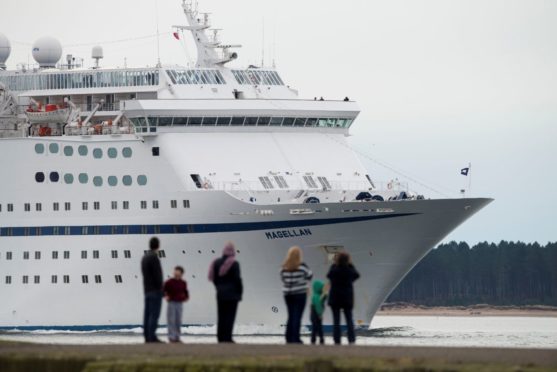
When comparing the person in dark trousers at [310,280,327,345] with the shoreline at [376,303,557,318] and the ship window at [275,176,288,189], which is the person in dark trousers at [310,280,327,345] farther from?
the shoreline at [376,303,557,318]

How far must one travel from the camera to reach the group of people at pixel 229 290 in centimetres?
2811

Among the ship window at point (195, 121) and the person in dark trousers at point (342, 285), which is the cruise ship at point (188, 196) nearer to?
the ship window at point (195, 121)

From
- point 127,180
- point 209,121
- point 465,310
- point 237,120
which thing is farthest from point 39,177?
point 465,310

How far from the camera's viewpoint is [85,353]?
24.2 metres

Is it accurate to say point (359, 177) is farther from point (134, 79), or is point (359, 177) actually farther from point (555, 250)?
point (555, 250)

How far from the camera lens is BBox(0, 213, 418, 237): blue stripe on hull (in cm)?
5122

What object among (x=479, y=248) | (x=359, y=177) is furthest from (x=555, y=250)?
(x=359, y=177)

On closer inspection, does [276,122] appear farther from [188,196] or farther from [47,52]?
[47,52]

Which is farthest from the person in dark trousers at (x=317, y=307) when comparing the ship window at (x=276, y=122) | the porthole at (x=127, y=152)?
the ship window at (x=276, y=122)

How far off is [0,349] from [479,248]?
107 metres

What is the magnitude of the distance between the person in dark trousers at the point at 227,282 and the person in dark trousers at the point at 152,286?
0.90 metres

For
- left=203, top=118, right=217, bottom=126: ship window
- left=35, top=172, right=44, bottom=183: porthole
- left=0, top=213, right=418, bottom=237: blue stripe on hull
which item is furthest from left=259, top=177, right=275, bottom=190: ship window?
left=35, top=172, right=44, bottom=183: porthole

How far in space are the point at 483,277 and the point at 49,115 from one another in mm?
74276

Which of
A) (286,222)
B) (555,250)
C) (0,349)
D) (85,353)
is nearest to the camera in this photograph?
(85,353)
